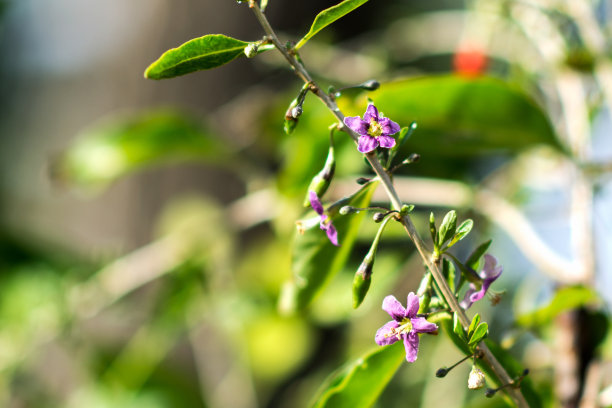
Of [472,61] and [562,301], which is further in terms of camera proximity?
[472,61]

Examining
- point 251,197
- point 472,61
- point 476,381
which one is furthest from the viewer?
point 251,197

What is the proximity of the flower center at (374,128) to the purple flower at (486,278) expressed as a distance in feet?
0.28

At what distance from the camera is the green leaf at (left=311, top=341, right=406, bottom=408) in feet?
1.25

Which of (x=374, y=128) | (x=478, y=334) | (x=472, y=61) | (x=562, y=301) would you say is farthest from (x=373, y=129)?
(x=472, y=61)

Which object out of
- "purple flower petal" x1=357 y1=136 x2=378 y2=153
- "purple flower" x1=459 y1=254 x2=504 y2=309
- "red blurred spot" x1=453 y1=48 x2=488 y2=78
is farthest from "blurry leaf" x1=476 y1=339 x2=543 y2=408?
"red blurred spot" x1=453 y1=48 x2=488 y2=78

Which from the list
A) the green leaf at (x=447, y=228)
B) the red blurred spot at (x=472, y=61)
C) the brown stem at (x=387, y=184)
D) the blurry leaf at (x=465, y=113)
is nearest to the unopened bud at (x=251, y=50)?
the brown stem at (x=387, y=184)

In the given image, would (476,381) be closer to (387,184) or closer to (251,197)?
(387,184)

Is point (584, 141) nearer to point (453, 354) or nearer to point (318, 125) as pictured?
point (318, 125)

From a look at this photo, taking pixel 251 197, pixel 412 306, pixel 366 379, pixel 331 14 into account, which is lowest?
pixel 251 197

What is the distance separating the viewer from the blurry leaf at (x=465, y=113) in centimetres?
52

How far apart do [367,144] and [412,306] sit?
7 cm

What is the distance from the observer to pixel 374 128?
0.90ft

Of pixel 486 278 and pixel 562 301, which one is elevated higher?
pixel 486 278

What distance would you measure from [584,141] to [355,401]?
0.40 meters
